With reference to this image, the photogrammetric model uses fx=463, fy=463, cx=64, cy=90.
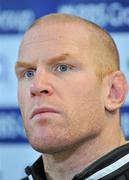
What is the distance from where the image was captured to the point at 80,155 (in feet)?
3.44

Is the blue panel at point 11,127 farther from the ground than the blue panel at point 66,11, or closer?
closer

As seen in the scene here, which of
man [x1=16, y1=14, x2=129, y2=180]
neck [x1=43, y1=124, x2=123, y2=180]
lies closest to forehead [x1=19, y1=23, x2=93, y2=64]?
man [x1=16, y1=14, x2=129, y2=180]

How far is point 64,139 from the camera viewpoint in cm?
99

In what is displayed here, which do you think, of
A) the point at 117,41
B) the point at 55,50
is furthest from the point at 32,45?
the point at 117,41

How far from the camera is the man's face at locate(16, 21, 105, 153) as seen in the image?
0.98 m

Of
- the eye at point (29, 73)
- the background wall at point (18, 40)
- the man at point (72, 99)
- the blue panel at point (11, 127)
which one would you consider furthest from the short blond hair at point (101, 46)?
the blue panel at point (11, 127)

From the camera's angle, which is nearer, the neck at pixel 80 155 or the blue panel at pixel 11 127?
the neck at pixel 80 155

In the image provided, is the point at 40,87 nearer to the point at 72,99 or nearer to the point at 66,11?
the point at 72,99

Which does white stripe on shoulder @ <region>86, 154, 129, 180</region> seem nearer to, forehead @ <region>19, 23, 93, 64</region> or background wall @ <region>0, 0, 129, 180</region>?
forehead @ <region>19, 23, 93, 64</region>

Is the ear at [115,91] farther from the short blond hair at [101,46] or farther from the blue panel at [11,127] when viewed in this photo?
the blue panel at [11,127]

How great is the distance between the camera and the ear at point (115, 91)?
41.6 inches

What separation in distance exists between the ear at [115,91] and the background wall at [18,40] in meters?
0.41

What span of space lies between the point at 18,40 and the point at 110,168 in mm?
678

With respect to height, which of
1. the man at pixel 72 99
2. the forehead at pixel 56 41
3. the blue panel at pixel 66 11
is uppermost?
the blue panel at pixel 66 11
